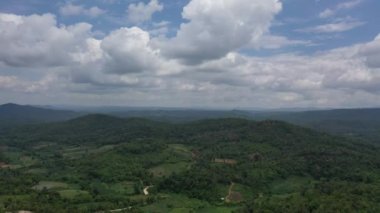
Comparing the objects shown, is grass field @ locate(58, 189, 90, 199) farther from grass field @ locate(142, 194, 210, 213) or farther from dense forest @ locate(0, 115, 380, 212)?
grass field @ locate(142, 194, 210, 213)

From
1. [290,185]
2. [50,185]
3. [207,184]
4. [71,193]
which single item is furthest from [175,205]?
[50,185]

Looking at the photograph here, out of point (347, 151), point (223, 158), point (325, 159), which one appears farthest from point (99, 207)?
point (347, 151)

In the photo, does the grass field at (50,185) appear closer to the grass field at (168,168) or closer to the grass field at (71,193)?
the grass field at (71,193)

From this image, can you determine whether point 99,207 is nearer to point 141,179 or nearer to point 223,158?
point 141,179

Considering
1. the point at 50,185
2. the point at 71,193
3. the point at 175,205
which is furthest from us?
the point at 50,185

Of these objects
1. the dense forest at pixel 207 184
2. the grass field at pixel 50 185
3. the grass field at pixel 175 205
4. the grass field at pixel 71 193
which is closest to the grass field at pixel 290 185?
the dense forest at pixel 207 184

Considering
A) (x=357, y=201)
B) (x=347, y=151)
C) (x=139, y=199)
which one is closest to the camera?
(x=357, y=201)

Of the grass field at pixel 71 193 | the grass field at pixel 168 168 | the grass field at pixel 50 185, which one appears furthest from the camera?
the grass field at pixel 168 168

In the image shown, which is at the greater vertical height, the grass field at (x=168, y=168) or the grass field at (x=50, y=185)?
the grass field at (x=168, y=168)

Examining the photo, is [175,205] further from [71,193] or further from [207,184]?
[71,193]

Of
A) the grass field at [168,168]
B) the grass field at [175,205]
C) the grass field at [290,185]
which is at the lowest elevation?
the grass field at [175,205]

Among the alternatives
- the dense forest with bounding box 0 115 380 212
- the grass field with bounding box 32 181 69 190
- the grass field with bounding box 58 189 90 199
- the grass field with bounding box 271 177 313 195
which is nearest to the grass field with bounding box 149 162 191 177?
the dense forest with bounding box 0 115 380 212
